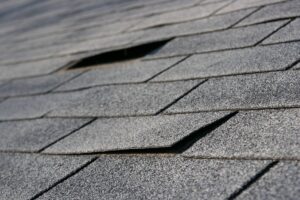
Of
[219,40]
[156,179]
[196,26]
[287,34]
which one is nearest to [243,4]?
[196,26]

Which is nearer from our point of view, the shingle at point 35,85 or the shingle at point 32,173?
the shingle at point 32,173

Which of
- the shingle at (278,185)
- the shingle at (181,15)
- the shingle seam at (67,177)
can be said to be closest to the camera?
the shingle at (278,185)

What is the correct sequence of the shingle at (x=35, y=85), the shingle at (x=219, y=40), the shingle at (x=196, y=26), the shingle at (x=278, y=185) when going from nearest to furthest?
the shingle at (x=278, y=185), the shingle at (x=219, y=40), the shingle at (x=196, y=26), the shingle at (x=35, y=85)

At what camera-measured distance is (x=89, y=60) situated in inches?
182

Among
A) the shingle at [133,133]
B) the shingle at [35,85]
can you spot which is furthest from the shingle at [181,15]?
the shingle at [133,133]

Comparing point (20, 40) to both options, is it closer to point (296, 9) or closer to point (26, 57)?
point (26, 57)

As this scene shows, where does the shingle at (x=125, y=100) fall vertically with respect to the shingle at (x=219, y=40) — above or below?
below

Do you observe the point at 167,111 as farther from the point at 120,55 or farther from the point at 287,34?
the point at 120,55

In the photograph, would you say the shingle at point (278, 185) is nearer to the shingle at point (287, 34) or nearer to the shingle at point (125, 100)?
the shingle at point (125, 100)

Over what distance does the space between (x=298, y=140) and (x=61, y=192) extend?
3.24 feet

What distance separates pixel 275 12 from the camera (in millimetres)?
3688

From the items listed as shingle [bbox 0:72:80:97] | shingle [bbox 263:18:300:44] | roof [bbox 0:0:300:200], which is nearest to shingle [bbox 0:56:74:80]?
roof [bbox 0:0:300:200]

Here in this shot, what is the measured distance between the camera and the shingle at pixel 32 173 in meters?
2.45

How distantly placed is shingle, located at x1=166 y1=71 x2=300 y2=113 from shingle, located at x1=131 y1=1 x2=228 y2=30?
1.70 metres
